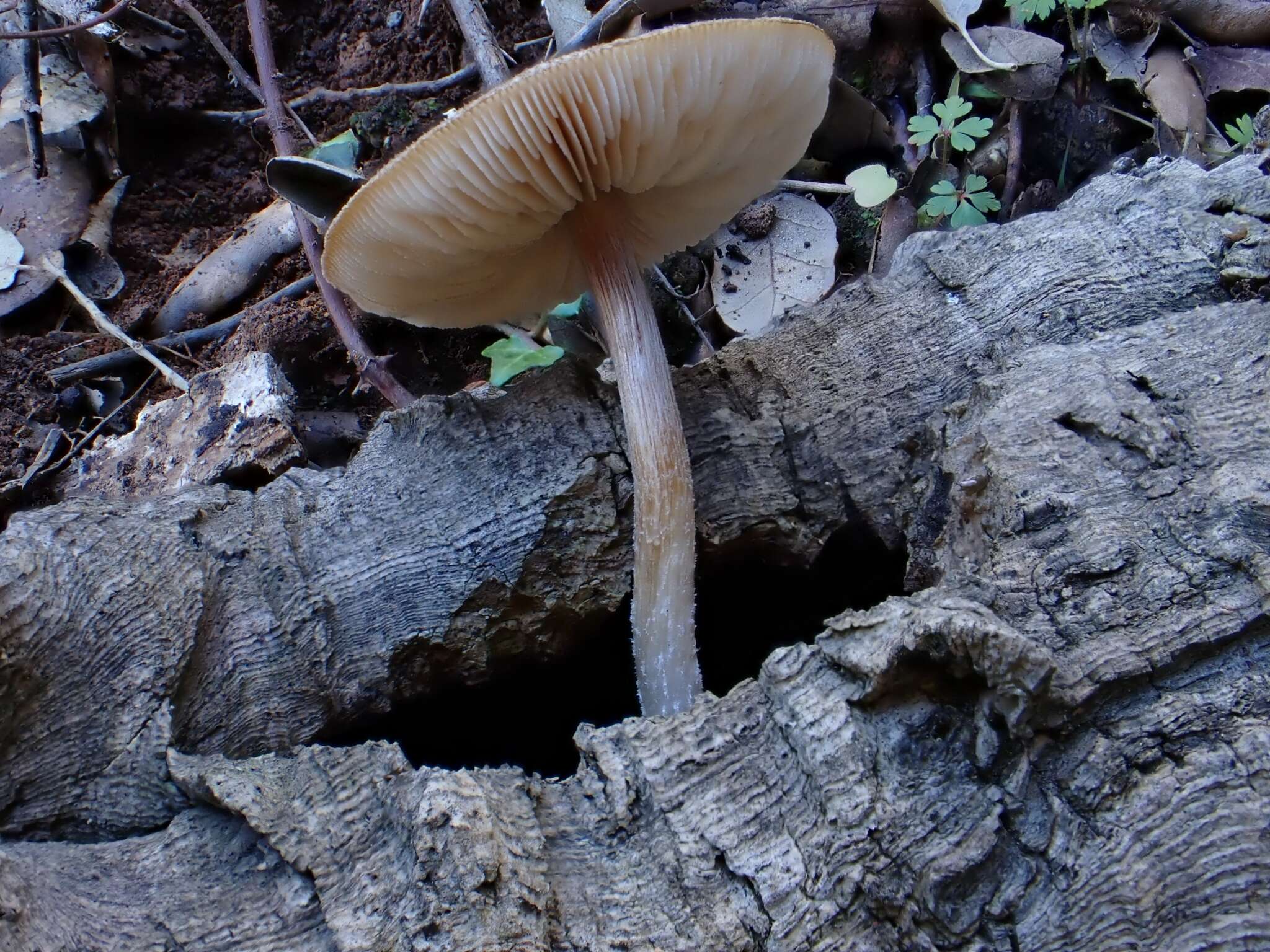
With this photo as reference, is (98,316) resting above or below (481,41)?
below

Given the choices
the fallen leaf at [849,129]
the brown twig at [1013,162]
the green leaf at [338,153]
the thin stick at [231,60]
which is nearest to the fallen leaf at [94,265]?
the thin stick at [231,60]

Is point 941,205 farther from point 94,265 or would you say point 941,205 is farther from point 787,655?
point 94,265

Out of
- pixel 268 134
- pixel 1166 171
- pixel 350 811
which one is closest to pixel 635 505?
pixel 350 811

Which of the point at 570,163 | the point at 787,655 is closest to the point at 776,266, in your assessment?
the point at 570,163

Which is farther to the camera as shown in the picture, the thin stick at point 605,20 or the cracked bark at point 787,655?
the thin stick at point 605,20

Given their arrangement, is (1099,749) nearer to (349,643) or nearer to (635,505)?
(635,505)

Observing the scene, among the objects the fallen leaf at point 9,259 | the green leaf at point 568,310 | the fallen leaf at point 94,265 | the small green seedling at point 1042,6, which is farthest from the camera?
the fallen leaf at point 94,265

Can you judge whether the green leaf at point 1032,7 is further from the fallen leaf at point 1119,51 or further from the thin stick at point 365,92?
the thin stick at point 365,92

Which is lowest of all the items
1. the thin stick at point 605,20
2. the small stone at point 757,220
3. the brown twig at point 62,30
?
the small stone at point 757,220
